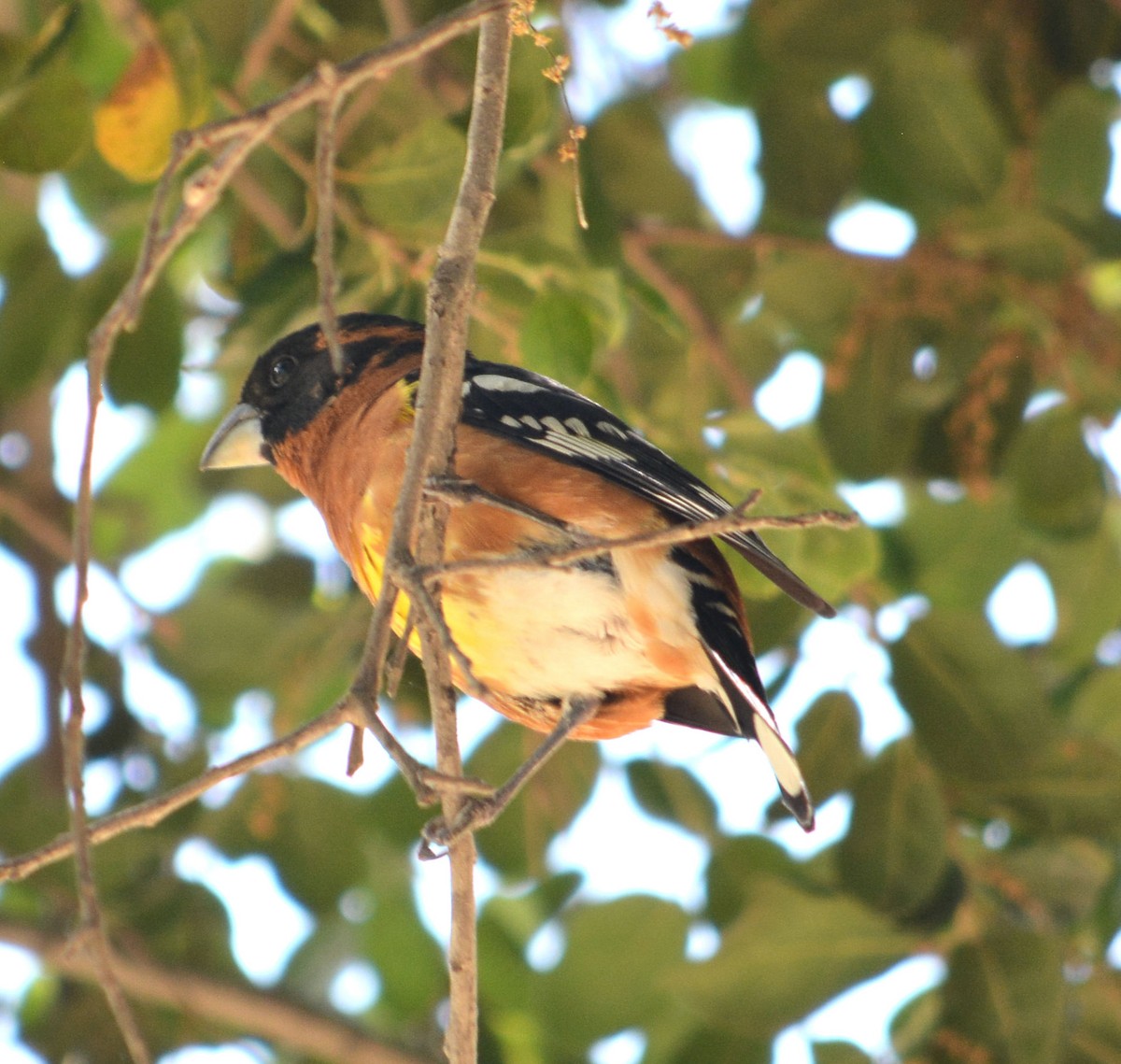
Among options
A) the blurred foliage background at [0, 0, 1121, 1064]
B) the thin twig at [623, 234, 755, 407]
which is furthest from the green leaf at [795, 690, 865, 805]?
the thin twig at [623, 234, 755, 407]

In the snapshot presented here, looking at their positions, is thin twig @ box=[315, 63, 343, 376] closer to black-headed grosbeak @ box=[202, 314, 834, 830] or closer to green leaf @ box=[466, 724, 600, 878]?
black-headed grosbeak @ box=[202, 314, 834, 830]

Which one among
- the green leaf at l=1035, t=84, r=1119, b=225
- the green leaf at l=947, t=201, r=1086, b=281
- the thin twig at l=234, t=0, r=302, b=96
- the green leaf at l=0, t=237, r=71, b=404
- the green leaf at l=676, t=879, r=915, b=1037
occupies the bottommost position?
the green leaf at l=676, t=879, r=915, b=1037

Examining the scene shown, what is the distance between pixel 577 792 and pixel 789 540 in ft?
4.21

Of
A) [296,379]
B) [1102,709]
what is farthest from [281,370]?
[1102,709]

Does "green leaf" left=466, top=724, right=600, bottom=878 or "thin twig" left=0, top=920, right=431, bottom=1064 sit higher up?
"green leaf" left=466, top=724, right=600, bottom=878

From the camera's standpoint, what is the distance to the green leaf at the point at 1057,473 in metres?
4.09

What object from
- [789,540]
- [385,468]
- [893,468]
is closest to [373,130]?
[385,468]

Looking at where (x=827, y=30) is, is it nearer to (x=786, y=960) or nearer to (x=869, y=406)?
(x=869, y=406)

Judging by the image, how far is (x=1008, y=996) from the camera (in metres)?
3.46

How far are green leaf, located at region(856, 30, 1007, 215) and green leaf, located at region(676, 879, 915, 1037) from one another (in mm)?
1874

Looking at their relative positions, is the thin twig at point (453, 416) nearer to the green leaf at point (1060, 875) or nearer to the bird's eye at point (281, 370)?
the bird's eye at point (281, 370)

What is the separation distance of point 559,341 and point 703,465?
1.51 feet

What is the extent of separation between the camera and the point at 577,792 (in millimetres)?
4055

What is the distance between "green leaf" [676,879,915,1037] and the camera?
11.1 ft
